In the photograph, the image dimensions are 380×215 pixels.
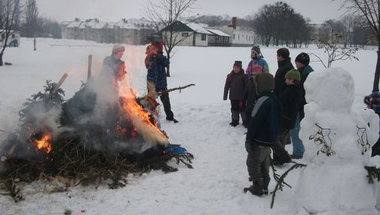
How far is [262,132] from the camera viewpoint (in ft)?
15.1

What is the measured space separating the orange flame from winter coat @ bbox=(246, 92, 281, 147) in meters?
3.18

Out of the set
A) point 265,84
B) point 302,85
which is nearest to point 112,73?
point 265,84

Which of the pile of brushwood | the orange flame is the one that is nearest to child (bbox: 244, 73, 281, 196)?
the pile of brushwood

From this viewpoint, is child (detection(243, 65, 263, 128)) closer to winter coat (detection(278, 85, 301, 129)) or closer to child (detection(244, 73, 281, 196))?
winter coat (detection(278, 85, 301, 129))

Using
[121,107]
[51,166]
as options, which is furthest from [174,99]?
[51,166]

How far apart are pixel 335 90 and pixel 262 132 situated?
110cm

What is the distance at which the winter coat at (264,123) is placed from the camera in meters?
4.58

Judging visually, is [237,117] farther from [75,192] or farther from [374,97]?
[75,192]

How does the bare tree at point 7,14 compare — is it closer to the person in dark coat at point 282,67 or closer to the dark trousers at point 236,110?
the dark trousers at point 236,110

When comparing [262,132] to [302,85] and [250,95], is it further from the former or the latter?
[250,95]

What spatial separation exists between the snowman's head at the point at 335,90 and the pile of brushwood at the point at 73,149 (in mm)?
2660

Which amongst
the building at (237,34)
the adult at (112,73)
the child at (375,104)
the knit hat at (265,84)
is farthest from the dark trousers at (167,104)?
the building at (237,34)

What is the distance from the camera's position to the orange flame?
5.27m

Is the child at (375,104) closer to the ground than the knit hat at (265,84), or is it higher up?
closer to the ground
